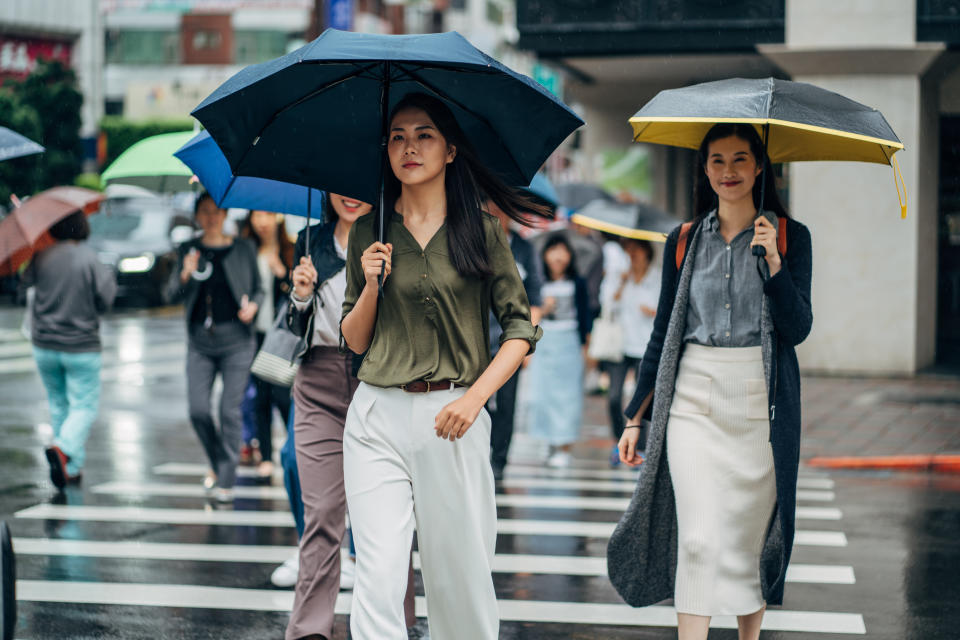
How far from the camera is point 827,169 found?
49.3 feet

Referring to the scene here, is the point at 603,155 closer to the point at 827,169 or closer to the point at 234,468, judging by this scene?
A: the point at 827,169

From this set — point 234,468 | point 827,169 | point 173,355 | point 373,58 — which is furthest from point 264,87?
point 173,355

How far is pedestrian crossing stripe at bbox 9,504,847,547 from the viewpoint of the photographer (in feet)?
24.7

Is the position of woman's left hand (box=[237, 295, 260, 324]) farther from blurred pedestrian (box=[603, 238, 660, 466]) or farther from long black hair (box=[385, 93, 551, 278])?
long black hair (box=[385, 93, 551, 278])

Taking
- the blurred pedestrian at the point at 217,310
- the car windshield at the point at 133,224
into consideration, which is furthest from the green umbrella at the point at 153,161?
the car windshield at the point at 133,224

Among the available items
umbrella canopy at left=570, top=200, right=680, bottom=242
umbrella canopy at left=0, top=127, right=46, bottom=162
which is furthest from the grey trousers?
umbrella canopy at left=570, top=200, right=680, bottom=242

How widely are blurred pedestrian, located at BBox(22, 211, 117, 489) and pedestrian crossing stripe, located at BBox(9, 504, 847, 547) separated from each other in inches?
30.3

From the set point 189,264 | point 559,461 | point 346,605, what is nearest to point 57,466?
point 189,264

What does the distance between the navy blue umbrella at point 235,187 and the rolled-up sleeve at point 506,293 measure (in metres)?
1.84

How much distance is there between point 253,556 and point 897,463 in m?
5.29

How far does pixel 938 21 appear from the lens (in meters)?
14.5

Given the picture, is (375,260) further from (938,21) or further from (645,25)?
(645,25)

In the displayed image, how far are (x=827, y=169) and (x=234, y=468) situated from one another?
9174 mm

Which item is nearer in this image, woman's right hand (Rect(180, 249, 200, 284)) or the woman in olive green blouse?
the woman in olive green blouse
